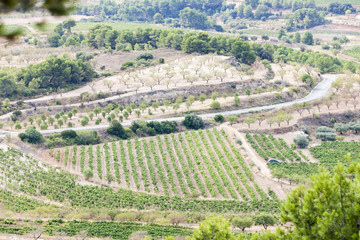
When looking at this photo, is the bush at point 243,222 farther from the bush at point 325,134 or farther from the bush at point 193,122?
the bush at point 325,134

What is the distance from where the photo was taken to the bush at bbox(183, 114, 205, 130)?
63406mm

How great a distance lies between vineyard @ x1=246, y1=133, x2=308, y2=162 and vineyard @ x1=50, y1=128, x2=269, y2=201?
134 inches

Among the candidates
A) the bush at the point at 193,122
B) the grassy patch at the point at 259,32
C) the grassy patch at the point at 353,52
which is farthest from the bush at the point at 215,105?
the grassy patch at the point at 259,32

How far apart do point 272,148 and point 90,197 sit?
25.8 metres

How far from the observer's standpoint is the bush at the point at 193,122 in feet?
208

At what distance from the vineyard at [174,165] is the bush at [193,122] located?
3.12m

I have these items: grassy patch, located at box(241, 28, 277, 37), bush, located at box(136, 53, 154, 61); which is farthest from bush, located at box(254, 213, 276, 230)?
grassy patch, located at box(241, 28, 277, 37)

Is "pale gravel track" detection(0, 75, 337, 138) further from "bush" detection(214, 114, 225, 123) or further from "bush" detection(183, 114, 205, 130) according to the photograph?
"bush" detection(214, 114, 225, 123)

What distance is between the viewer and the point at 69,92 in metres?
78.4

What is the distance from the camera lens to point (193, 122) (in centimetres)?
6334

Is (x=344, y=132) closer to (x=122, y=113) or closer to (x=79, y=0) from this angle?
(x=122, y=113)

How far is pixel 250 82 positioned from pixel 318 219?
7006 cm

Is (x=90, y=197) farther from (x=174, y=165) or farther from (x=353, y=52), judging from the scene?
(x=353, y=52)

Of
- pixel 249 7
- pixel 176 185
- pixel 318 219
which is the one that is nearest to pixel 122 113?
pixel 176 185
